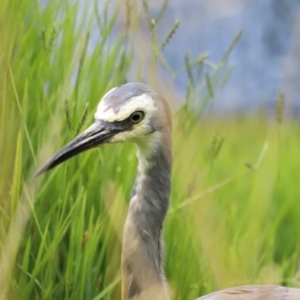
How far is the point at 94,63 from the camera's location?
5.32ft

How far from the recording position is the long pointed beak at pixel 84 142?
117cm

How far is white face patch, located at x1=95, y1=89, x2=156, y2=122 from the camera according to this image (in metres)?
1.18

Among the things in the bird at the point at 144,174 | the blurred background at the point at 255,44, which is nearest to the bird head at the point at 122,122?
the bird at the point at 144,174

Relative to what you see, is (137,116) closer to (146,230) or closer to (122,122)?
(122,122)

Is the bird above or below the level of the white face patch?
below

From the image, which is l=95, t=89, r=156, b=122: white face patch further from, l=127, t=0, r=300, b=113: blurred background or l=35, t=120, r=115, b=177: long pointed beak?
l=127, t=0, r=300, b=113: blurred background

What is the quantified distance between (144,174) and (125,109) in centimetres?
14

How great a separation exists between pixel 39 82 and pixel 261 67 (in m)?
2.18

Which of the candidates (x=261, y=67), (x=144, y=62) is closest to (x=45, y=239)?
(x=144, y=62)

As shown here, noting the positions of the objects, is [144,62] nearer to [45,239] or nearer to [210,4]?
[45,239]

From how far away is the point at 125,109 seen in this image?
1.18 meters

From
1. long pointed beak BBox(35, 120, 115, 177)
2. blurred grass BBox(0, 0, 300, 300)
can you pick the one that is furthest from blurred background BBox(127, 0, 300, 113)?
long pointed beak BBox(35, 120, 115, 177)

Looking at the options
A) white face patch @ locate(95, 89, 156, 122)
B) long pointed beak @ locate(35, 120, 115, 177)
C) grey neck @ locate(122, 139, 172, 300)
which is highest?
white face patch @ locate(95, 89, 156, 122)

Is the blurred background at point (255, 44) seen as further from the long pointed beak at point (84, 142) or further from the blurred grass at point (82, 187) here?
the long pointed beak at point (84, 142)
